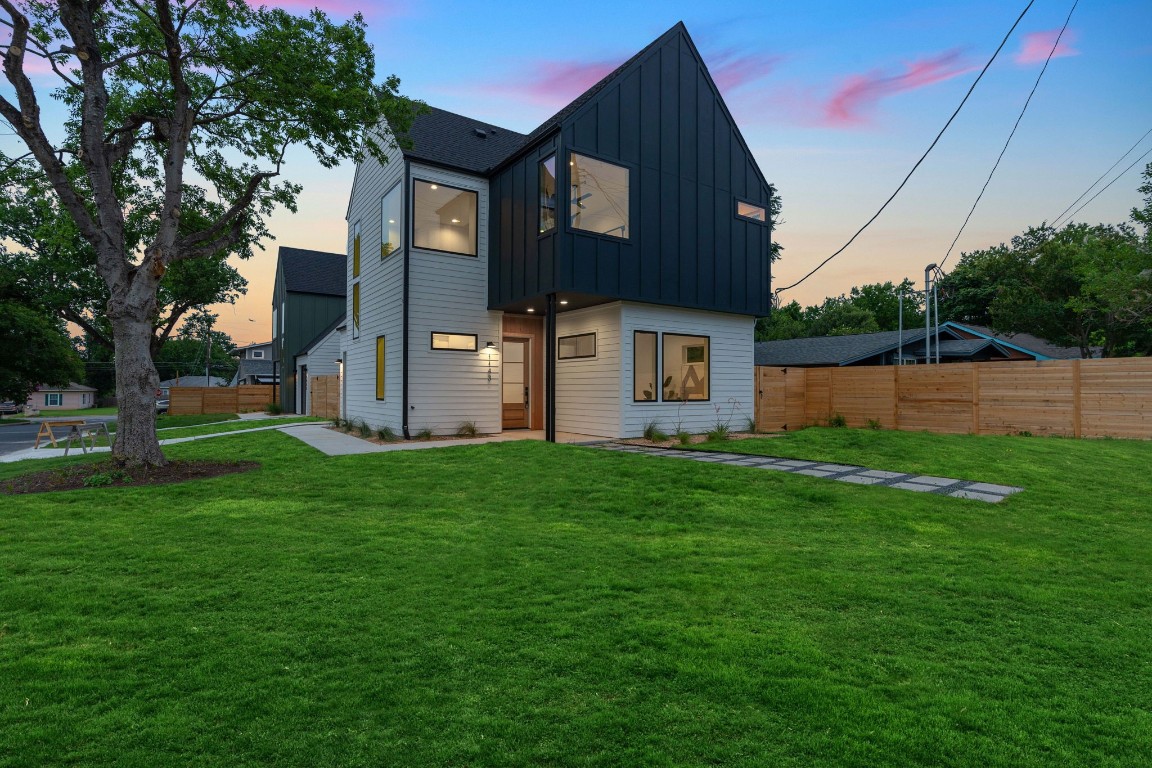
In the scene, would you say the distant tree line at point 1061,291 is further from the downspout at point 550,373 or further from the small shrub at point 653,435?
the downspout at point 550,373

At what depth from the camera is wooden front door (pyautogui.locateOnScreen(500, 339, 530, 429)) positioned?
13.0m

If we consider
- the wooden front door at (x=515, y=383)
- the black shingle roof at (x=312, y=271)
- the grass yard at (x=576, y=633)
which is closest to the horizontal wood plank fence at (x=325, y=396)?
the black shingle roof at (x=312, y=271)

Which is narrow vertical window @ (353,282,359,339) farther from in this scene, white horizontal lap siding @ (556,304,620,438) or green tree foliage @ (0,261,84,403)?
green tree foliage @ (0,261,84,403)

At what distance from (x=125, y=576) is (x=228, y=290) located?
3330cm

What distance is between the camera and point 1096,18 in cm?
995

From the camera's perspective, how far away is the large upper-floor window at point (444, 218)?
1145 cm

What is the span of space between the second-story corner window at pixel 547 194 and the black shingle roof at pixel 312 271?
57.7ft

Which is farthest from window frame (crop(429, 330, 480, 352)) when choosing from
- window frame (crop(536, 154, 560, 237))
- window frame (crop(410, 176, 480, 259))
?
window frame (crop(536, 154, 560, 237))

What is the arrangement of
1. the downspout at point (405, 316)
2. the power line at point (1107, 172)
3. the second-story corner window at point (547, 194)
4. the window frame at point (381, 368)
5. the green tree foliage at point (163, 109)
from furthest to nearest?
the power line at point (1107, 172) → the window frame at point (381, 368) → the downspout at point (405, 316) → the second-story corner window at point (547, 194) → the green tree foliage at point (163, 109)

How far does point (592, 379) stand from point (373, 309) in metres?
5.86

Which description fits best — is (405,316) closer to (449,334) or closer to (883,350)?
(449,334)

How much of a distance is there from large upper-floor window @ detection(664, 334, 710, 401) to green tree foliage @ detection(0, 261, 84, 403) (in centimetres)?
3126

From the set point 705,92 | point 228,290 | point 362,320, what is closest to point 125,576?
point 362,320

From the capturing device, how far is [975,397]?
42.4 feet
